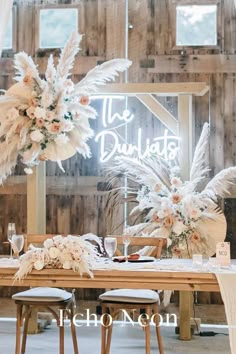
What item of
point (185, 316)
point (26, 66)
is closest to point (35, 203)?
point (26, 66)

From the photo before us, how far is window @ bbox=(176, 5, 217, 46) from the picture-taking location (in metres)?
5.77

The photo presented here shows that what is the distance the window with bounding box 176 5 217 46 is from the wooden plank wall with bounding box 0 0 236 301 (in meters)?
0.06

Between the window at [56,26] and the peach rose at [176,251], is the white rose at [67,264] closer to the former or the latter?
the peach rose at [176,251]

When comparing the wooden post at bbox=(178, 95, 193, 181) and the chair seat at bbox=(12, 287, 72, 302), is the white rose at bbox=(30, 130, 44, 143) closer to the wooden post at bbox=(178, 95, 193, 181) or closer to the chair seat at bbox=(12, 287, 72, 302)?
the chair seat at bbox=(12, 287, 72, 302)

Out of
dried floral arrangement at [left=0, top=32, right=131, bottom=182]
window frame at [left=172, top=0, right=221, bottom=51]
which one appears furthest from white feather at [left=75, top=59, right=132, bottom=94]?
window frame at [left=172, top=0, right=221, bottom=51]

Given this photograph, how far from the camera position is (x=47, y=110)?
3732 mm

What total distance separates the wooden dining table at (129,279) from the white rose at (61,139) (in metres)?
1.08

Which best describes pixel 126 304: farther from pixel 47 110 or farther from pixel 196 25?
pixel 196 25

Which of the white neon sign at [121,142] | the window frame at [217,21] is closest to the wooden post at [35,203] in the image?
the white neon sign at [121,142]

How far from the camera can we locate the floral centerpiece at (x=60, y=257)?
3.08 metres

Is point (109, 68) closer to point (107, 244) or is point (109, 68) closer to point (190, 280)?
point (107, 244)

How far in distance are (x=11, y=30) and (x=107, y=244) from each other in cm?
340

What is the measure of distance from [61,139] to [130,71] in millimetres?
2109

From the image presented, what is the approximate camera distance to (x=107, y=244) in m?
3.37
